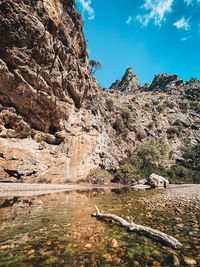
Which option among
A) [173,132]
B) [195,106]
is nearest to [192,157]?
[173,132]

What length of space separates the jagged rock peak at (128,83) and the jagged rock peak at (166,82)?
45.7ft

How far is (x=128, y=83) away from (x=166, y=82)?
103 feet

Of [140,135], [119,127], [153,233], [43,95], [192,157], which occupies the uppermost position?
[119,127]

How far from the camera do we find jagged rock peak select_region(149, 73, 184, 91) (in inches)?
5986

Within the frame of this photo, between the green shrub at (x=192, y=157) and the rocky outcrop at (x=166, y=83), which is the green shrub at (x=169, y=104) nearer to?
the rocky outcrop at (x=166, y=83)

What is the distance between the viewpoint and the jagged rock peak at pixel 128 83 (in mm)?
174000

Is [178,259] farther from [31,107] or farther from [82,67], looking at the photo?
[82,67]

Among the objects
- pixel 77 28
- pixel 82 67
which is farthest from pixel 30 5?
pixel 82 67

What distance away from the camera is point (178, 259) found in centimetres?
554

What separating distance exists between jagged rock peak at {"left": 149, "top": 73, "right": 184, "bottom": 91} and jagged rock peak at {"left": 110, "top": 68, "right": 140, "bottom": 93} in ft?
45.7

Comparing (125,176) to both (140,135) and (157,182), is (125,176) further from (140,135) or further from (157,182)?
(140,135)

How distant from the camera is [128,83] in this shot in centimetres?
17838

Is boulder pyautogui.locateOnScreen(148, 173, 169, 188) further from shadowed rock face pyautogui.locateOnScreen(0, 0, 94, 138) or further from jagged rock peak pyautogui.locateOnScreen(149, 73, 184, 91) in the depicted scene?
jagged rock peak pyautogui.locateOnScreen(149, 73, 184, 91)

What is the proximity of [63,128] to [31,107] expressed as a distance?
8.82 meters
